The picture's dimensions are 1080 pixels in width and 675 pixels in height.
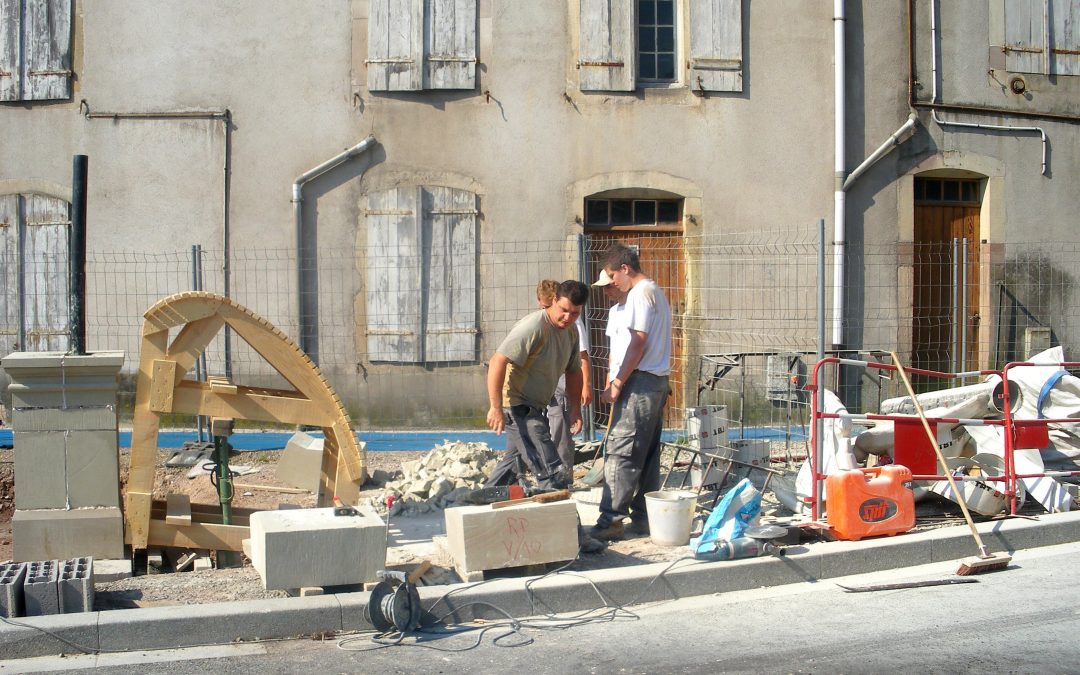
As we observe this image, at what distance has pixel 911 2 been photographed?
12500mm

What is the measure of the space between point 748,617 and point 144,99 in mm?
9149

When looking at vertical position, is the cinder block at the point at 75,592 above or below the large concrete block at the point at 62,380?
below

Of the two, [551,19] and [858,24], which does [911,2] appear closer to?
[858,24]

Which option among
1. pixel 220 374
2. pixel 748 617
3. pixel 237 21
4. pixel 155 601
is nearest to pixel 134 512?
pixel 155 601

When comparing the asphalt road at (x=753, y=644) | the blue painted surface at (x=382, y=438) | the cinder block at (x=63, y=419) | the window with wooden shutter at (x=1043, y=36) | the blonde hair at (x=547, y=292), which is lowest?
the asphalt road at (x=753, y=644)

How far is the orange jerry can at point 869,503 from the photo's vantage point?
261 inches

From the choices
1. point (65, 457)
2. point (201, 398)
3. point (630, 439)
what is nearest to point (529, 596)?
point (630, 439)

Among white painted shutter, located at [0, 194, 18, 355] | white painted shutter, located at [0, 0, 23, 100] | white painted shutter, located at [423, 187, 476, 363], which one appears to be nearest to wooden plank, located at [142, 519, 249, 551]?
white painted shutter, located at [423, 187, 476, 363]

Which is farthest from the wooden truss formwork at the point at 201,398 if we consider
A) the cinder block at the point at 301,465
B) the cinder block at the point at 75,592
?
the cinder block at the point at 75,592

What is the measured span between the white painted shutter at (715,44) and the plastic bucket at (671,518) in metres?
6.73

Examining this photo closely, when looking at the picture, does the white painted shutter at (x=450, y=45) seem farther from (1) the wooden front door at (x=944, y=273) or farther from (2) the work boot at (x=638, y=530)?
(2) the work boot at (x=638, y=530)

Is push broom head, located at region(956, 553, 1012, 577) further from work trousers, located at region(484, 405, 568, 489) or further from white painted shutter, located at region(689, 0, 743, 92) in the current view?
white painted shutter, located at region(689, 0, 743, 92)

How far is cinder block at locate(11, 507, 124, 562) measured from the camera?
6219 millimetres

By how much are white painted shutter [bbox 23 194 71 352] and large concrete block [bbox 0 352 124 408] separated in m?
5.83
